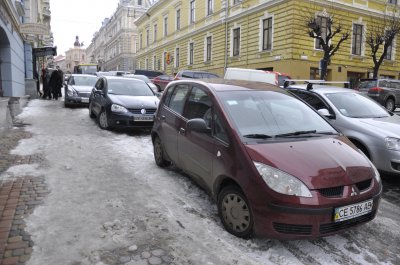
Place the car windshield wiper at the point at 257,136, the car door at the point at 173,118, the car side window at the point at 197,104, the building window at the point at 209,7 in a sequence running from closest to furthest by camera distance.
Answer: the car windshield wiper at the point at 257,136 → the car side window at the point at 197,104 → the car door at the point at 173,118 → the building window at the point at 209,7

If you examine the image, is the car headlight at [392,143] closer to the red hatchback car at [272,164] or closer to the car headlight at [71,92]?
the red hatchback car at [272,164]

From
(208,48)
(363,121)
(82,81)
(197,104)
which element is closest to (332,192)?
(197,104)

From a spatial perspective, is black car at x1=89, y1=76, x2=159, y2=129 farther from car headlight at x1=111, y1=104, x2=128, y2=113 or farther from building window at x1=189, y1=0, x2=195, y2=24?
building window at x1=189, y1=0, x2=195, y2=24

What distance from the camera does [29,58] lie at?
71.9 feet

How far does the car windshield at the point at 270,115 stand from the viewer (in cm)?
423

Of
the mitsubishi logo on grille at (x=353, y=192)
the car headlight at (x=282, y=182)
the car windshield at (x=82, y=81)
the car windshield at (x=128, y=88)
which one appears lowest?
the mitsubishi logo on grille at (x=353, y=192)

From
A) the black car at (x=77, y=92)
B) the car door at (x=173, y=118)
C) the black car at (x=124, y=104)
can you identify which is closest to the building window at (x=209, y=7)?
the black car at (x=77, y=92)

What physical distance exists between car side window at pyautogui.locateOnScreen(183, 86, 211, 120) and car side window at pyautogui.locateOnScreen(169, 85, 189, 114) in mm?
197

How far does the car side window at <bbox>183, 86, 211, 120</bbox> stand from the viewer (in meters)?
4.80

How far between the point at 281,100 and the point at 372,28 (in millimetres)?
26071

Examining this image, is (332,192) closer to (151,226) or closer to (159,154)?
(151,226)

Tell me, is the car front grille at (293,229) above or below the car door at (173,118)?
below

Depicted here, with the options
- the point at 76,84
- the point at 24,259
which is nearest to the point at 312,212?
the point at 24,259

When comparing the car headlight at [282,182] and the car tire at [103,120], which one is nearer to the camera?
the car headlight at [282,182]
